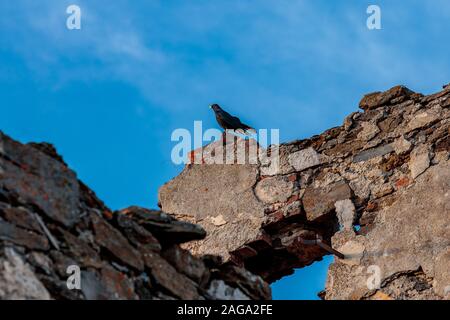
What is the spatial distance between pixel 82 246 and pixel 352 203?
411cm

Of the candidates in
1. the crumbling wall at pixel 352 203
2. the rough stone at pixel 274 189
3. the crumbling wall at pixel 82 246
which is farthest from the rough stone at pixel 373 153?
the crumbling wall at pixel 82 246

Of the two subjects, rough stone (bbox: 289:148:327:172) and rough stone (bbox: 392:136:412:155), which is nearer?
rough stone (bbox: 392:136:412:155)

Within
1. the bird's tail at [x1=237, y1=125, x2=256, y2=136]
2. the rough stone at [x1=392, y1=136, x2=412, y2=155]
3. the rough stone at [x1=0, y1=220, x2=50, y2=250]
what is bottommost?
the rough stone at [x1=0, y1=220, x2=50, y2=250]

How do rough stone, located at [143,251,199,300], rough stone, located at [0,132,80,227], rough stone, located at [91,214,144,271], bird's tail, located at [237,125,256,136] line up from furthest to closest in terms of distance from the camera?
1. bird's tail, located at [237,125,256,136]
2. rough stone, located at [143,251,199,300]
3. rough stone, located at [91,214,144,271]
4. rough stone, located at [0,132,80,227]

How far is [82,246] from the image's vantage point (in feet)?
13.9

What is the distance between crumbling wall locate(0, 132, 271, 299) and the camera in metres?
3.93

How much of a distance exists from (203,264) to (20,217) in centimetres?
110

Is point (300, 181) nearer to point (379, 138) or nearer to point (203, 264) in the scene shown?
A: point (379, 138)

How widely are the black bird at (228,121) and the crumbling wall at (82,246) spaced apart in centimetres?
418

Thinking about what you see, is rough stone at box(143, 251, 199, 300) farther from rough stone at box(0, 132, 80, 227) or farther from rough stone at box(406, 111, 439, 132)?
rough stone at box(406, 111, 439, 132)

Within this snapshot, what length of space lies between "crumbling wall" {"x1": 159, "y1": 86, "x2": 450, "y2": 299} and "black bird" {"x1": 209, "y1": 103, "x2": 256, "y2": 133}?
346 mm

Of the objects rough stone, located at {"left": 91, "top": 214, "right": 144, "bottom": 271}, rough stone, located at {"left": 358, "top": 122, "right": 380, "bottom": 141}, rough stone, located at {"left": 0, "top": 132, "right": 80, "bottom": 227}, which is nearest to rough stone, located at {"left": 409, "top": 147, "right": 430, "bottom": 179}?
rough stone, located at {"left": 358, "top": 122, "right": 380, "bottom": 141}

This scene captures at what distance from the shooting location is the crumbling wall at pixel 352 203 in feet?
24.2

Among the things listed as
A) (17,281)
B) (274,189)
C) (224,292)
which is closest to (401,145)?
(274,189)
